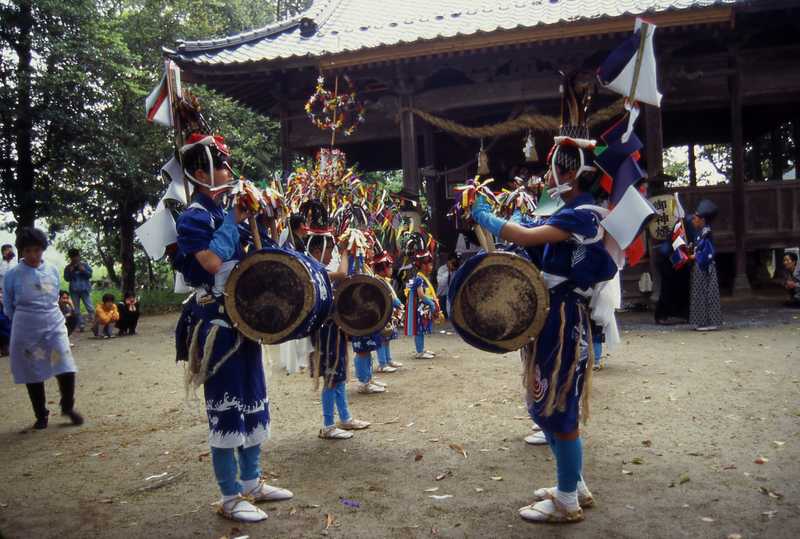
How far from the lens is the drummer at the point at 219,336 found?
10.6 feet

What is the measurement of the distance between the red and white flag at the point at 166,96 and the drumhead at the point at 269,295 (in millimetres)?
995

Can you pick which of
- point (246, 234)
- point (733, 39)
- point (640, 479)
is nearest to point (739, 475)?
point (640, 479)

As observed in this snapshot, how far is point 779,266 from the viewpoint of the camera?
51.3 feet

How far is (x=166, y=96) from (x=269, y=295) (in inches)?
51.8

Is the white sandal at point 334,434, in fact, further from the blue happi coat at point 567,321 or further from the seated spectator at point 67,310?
the seated spectator at point 67,310

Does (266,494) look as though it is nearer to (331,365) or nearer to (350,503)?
(350,503)

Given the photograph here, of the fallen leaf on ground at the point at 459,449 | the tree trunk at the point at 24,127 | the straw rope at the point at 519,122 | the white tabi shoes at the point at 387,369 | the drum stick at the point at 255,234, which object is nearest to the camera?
the drum stick at the point at 255,234

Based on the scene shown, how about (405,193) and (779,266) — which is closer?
(405,193)

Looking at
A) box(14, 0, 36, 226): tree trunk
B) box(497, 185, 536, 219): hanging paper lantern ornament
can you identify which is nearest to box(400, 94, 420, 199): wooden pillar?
box(497, 185, 536, 219): hanging paper lantern ornament

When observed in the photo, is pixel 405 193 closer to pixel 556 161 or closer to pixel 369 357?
pixel 369 357

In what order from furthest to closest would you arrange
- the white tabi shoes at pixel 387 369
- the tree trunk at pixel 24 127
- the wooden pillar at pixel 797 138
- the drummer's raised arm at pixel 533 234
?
the tree trunk at pixel 24 127 < the wooden pillar at pixel 797 138 < the white tabi shoes at pixel 387 369 < the drummer's raised arm at pixel 533 234

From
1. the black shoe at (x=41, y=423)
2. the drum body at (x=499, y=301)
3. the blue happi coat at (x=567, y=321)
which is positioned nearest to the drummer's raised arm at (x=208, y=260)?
the drum body at (x=499, y=301)

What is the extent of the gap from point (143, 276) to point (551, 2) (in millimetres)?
22146

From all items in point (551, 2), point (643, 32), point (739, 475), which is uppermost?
point (551, 2)
